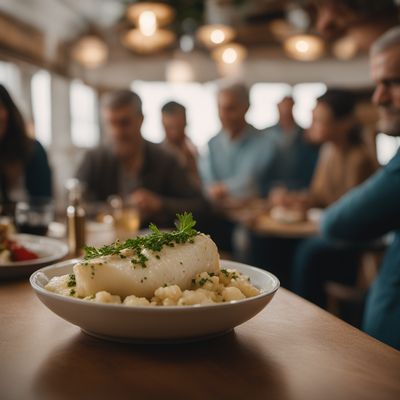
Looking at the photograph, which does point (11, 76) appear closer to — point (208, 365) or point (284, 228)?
point (284, 228)

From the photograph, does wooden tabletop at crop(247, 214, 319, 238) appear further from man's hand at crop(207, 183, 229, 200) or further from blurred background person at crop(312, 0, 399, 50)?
blurred background person at crop(312, 0, 399, 50)

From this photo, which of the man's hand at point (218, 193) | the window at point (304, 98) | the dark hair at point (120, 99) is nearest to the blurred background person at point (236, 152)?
the man's hand at point (218, 193)

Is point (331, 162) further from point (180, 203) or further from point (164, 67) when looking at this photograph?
point (164, 67)

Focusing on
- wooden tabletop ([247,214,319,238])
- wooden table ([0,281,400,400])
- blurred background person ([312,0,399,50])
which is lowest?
wooden tabletop ([247,214,319,238])

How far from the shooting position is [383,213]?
172 cm

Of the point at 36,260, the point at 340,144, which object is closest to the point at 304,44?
the point at 340,144

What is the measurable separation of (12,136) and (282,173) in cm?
380

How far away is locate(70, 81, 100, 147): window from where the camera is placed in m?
6.48

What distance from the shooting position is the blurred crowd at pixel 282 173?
1795 millimetres

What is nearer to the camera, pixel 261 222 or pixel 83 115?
pixel 261 222

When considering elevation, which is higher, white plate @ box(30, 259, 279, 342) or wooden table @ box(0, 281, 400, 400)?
white plate @ box(30, 259, 279, 342)

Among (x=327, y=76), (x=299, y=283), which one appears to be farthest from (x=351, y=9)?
(x=327, y=76)

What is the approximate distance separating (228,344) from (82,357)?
24 centimetres

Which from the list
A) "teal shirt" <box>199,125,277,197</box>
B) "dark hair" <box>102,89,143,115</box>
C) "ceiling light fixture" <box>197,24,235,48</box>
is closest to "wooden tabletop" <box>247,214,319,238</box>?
"dark hair" <box>102,89,143,115</box>
